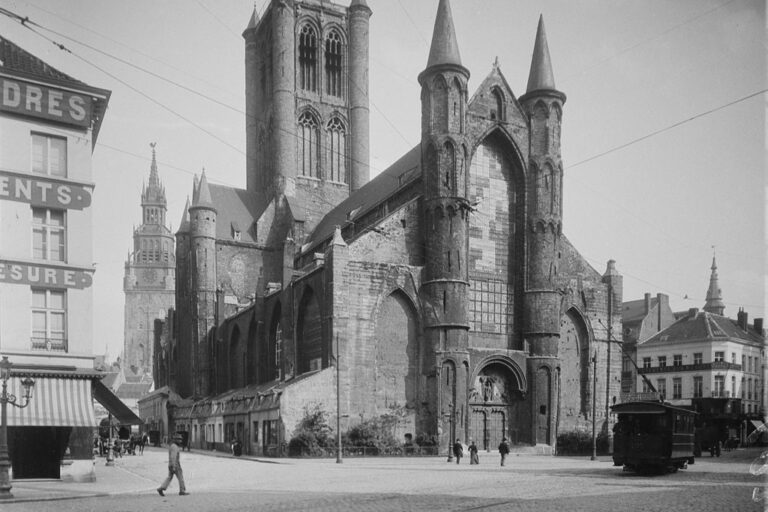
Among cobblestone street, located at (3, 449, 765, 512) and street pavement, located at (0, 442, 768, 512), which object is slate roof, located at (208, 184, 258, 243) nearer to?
cobblestone street, located at (3, 449, 765, 512)

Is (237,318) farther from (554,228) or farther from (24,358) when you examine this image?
(24,358)

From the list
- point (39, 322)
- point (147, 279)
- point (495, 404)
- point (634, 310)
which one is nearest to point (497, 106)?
point (495, 404)

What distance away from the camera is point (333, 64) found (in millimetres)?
66750

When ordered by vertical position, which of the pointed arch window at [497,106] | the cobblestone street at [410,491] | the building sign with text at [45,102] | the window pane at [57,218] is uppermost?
the pointed arch window at [497,106]

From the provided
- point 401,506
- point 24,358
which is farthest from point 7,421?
point 401,506

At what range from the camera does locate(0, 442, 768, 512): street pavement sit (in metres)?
15.2

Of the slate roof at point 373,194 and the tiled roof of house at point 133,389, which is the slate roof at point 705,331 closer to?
the slate roof at point 373,194

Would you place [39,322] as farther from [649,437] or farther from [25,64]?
[649,437]

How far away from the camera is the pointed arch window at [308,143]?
64.5 m

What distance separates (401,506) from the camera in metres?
14.9

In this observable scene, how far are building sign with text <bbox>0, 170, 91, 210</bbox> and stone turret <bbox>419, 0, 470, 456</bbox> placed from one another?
22896 millimetres

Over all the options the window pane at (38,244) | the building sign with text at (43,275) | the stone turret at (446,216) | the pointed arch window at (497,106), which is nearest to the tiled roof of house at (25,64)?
the window pane at (38,244)

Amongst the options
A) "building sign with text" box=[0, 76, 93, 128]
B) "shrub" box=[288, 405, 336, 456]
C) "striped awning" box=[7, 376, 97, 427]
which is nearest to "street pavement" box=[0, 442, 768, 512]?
"striped awning" box=[7, 376, 97, 427]

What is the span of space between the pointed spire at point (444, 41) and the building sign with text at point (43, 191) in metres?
25.4
